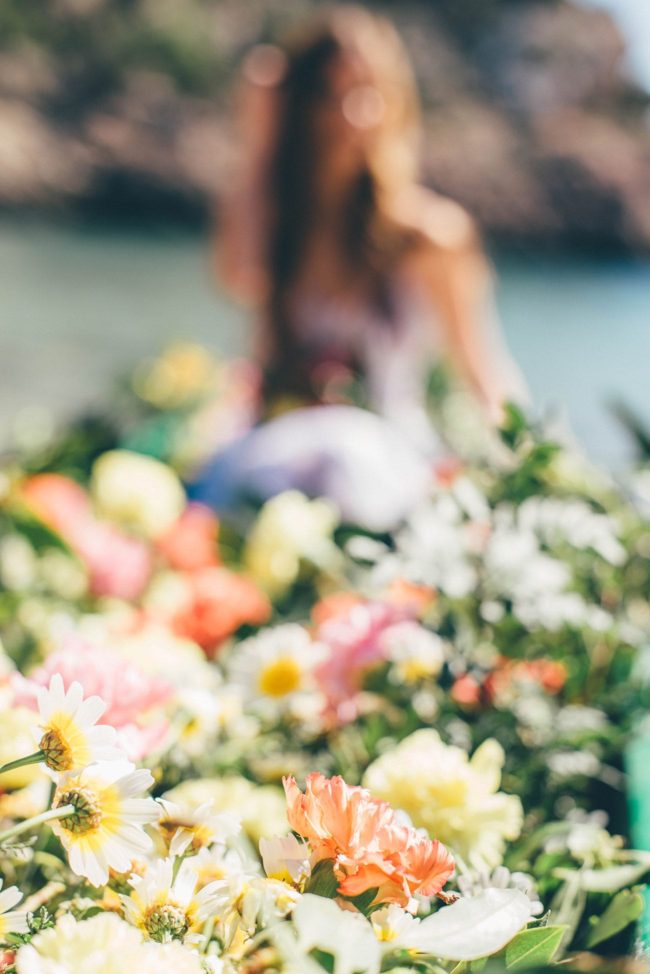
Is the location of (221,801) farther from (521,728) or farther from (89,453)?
(89,453)

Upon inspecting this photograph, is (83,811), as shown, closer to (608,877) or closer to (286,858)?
(286,858)

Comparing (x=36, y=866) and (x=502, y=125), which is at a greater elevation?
(x=36, y=866)

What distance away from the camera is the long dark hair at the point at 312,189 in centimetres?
157

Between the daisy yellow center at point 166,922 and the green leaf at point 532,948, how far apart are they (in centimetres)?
9

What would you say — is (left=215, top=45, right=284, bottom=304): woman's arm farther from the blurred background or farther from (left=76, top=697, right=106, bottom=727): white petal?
the blurred background

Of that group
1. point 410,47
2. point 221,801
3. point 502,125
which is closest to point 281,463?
point 221,801

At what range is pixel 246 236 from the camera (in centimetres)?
180

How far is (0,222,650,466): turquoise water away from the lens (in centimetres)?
262

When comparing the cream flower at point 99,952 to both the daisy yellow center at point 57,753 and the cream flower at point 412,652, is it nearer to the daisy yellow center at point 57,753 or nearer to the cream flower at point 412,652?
the daisy yellow center at point 57,753

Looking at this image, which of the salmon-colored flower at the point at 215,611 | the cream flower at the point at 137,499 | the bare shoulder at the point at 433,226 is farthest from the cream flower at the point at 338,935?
the bare shoulder at the point at 433,226

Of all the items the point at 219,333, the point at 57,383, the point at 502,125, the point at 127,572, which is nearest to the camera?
the point at 127,572

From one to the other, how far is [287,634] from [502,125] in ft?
44.1

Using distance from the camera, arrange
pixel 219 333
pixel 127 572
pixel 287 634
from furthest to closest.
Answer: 1. pixel 219 333
2. pixel 127 572
3. pixel 287 634

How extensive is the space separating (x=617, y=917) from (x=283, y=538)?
0.42 m
